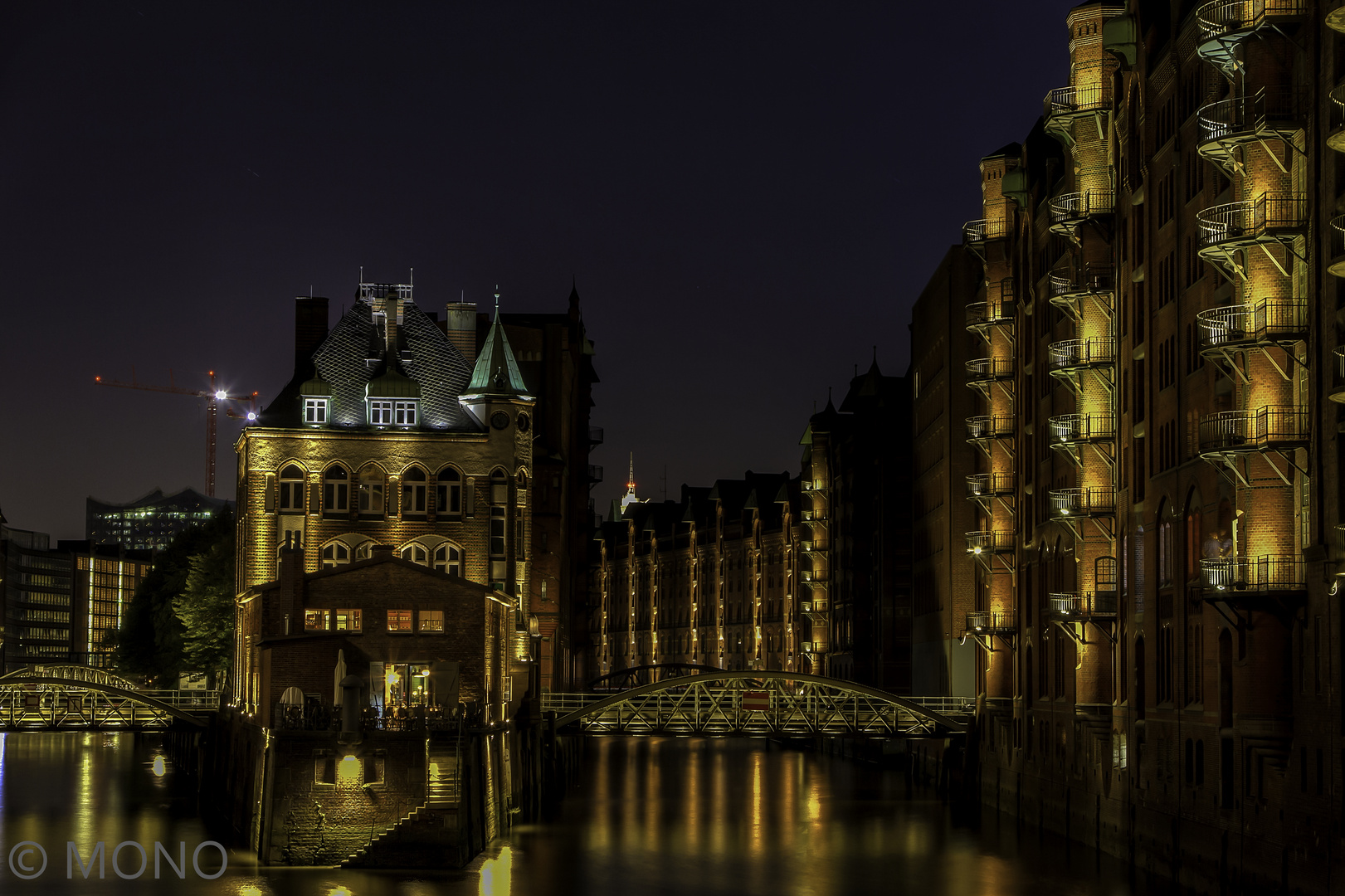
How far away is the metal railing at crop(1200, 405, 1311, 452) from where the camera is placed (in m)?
41.0

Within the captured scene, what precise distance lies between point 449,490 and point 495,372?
5.59 m

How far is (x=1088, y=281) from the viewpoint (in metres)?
58.3

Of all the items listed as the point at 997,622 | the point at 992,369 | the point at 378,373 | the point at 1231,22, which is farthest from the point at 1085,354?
the point at 378,373

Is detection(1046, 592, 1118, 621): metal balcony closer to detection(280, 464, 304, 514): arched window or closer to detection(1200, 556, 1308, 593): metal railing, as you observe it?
detection(1200, 556, 1308, 593): metal railing

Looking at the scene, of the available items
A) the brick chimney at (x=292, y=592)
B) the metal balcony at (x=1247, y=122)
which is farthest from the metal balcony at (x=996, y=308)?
the brick chimney at (x=292, y=592)

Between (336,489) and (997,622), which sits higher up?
(336,489)

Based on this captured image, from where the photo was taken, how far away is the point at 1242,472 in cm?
4281

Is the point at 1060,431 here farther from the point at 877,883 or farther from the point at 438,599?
the point at 438,599

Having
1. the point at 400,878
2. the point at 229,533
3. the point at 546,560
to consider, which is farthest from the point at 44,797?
the point at 400,878

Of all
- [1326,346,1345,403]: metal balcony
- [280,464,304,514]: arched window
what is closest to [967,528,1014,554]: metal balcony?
[280,464,304,514]: arched window

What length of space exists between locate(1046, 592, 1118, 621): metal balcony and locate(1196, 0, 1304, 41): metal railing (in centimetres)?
1950

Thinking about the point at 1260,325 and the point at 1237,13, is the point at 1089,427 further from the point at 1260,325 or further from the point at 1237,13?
A: the point at 1237,13

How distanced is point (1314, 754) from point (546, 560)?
62.8 meters

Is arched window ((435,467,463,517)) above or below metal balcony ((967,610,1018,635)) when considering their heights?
above
